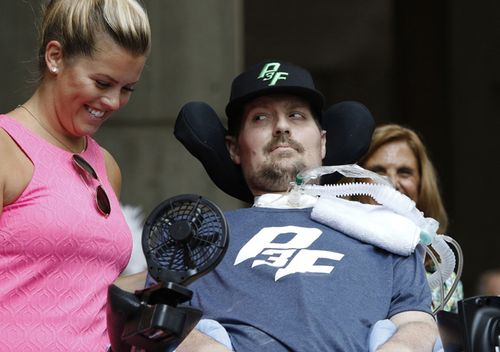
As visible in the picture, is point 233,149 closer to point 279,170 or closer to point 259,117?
point 259,117

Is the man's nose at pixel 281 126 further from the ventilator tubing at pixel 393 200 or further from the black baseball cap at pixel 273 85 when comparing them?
the ventilator tubing at pixel 393 200

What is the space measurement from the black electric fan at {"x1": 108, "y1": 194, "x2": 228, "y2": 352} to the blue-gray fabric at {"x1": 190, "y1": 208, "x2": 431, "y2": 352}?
0.60 meters

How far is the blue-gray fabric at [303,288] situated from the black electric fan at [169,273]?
1.96 feet

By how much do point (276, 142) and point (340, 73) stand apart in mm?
6888

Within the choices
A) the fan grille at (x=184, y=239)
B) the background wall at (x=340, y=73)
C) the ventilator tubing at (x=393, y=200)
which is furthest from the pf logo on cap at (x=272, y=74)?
the background wall at (x=340, y=73)

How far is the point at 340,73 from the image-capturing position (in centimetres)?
1046

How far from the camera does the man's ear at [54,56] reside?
3.03 metres

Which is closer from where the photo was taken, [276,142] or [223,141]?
[276,142]

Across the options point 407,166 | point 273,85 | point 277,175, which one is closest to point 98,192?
point 277,175

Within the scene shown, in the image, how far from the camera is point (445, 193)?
8.65 m

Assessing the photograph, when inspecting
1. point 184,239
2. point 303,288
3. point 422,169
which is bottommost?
point 422,169

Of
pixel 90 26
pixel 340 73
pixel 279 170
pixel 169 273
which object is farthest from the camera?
pixel 340 73

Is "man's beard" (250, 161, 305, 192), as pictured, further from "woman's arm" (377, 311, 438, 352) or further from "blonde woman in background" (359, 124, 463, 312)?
"blonde woman in background" (359, 124, 463, 312)

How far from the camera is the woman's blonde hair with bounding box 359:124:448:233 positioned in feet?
14.9
